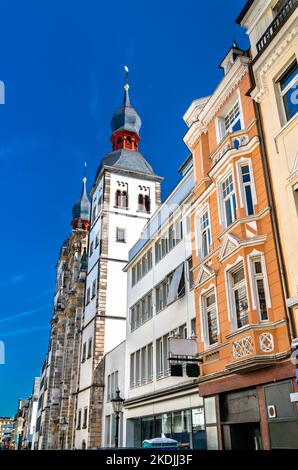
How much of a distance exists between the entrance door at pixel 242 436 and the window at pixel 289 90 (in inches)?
366

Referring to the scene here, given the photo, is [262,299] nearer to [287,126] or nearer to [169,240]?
[287,126]

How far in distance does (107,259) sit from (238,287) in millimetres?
30224

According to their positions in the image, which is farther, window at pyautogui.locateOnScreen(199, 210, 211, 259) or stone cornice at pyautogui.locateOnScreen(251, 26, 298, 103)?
window at pyautogui.locateOnScreen(199, 210, 211, 259)

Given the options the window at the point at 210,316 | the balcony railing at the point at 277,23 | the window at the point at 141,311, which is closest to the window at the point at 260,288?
the window at the point at 210,316

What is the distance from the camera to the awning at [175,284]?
865 inches

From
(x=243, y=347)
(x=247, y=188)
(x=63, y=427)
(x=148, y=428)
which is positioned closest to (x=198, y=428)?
(x=243, y=347)

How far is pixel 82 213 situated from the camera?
8338cm

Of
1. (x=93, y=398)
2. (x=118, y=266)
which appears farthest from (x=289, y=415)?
(x=118, y=266)

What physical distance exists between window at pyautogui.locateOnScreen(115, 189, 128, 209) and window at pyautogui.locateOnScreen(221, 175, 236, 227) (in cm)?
3182

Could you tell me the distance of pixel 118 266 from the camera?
44375 mm

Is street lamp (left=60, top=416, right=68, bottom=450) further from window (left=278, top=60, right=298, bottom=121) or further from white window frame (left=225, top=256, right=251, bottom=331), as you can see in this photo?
window (left=278, top=60, right=298, bottom=121)

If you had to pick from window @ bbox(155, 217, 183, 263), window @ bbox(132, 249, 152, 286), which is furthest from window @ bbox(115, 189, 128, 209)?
window @ bbox(155, 217, 183, 263)

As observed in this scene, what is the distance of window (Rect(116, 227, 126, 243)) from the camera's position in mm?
45875
